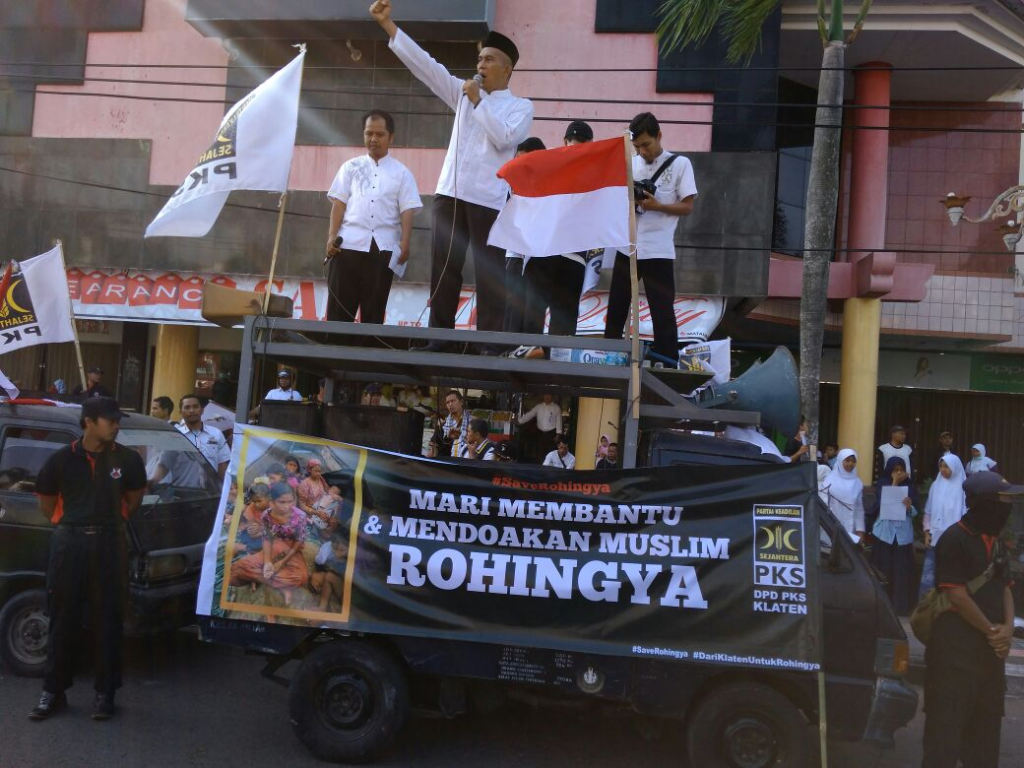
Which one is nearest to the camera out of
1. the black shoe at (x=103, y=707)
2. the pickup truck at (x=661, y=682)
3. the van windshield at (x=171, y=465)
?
the pickup truck at (x=661, y=682)

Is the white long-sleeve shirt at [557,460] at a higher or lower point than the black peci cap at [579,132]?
lower

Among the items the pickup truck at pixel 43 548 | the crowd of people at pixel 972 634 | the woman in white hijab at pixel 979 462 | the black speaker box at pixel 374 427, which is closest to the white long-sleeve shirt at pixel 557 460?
the pickup truck at pixel 43 548

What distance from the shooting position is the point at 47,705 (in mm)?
5422

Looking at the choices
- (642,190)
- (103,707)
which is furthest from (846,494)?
(103,707)

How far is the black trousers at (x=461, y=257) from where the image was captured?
5.90m

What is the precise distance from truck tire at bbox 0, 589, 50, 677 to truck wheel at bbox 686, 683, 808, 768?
4.46m

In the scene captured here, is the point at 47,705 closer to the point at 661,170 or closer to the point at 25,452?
the point at 25,452

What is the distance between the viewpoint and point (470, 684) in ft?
16.7

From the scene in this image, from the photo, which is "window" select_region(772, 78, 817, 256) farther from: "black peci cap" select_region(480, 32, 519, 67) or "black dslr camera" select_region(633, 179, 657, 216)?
"black peci cap" select_region(480, 32, 519, 67)

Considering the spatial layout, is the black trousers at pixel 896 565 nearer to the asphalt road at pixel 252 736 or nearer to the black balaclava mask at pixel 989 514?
the asphalt road at pixel 252 736

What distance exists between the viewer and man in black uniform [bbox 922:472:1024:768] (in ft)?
15.1

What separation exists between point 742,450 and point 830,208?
6.77 metres

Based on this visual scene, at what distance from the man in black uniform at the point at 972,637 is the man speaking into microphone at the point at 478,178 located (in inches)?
123

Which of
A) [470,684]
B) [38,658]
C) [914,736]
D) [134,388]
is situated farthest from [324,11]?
[914,736]
